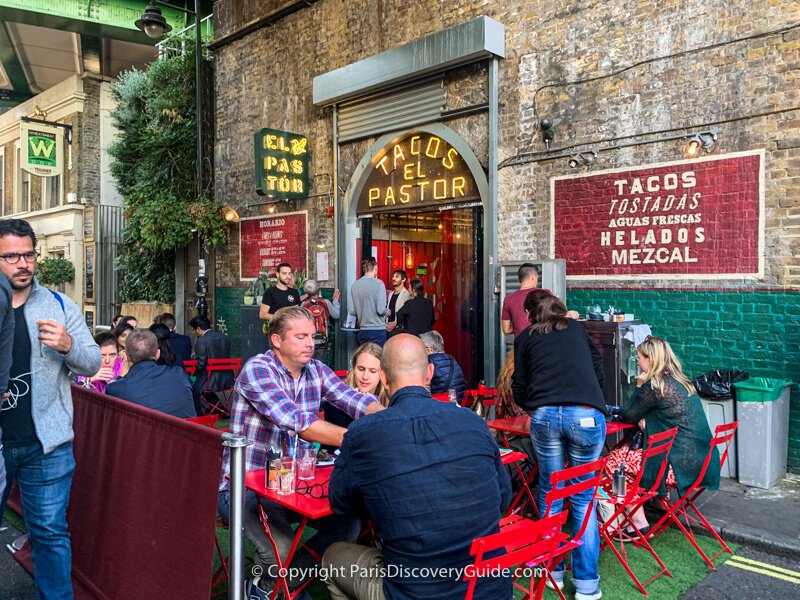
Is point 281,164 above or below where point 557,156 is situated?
above

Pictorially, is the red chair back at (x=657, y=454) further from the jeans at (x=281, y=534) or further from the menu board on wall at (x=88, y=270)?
the menu board on wall at (x=88, y=270)

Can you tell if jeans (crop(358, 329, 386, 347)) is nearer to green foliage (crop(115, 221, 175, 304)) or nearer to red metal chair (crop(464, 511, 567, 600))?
red metal chair (crop(464, 511, 567, 600))

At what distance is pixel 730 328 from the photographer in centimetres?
667

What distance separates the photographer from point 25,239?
316 cm

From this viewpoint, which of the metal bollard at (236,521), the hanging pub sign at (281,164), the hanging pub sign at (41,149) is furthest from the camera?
the hanging pub sign at (41,149)

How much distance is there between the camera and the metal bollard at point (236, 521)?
99.1 inches

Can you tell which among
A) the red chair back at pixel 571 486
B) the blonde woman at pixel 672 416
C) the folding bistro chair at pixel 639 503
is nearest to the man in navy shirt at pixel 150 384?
the red chair back at pixel 571 486

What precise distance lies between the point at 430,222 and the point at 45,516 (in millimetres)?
9880

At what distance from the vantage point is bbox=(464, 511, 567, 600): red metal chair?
7.84 ft

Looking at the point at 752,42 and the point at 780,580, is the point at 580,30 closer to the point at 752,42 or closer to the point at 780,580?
the point at 752,42

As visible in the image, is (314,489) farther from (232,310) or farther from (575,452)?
(232,310)

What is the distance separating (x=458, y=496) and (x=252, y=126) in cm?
1140

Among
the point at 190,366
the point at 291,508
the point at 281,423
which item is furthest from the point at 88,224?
the point at 291,508

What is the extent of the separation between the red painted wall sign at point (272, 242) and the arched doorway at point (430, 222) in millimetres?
1195
